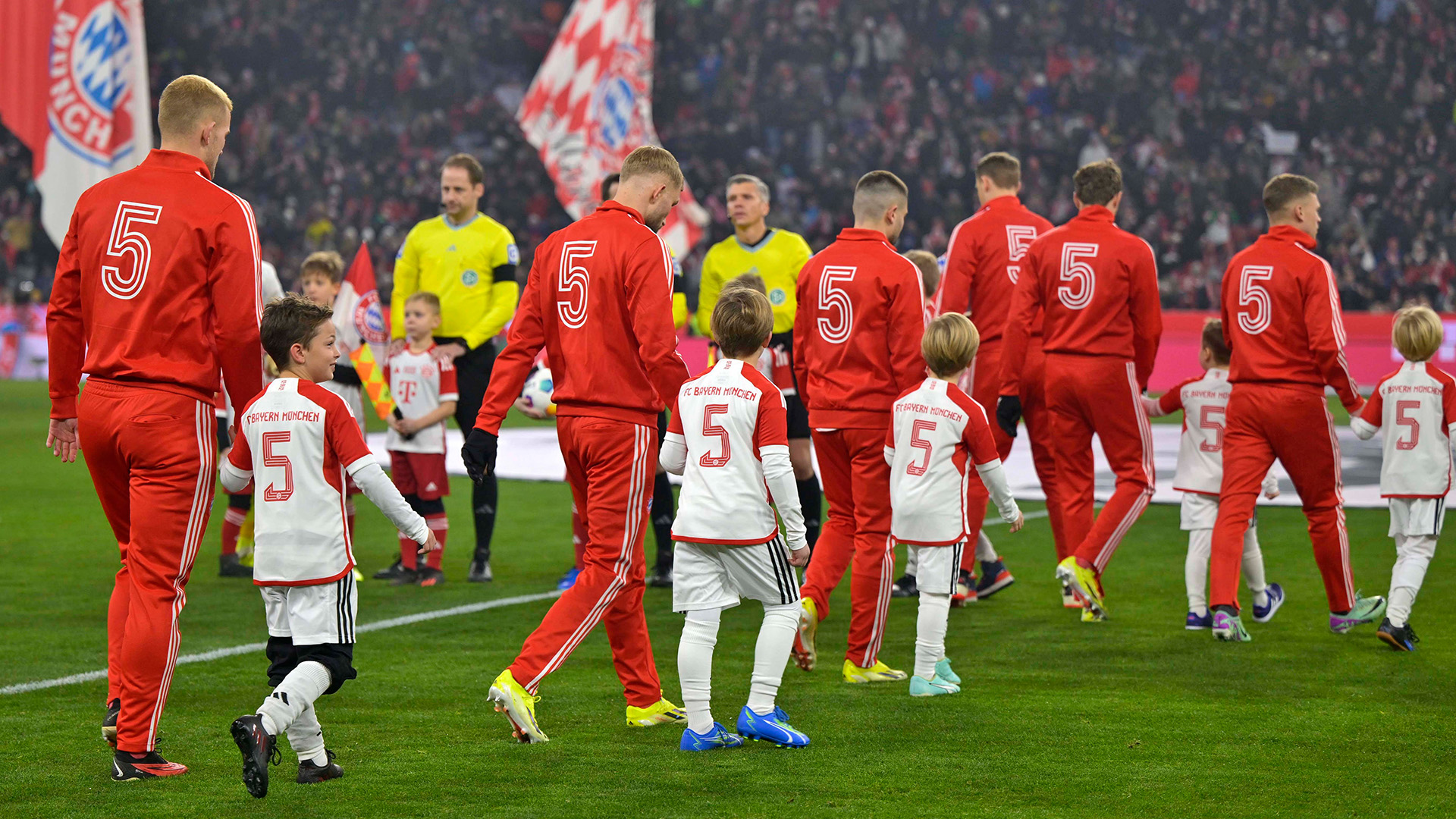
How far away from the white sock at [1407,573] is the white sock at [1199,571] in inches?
30.0

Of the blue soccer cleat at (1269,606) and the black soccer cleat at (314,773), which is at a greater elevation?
the black soccer cleat at (314,773)

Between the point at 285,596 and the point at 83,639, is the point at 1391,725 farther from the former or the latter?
the point at 83,639

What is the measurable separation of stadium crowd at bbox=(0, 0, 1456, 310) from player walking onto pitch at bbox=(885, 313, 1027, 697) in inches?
759

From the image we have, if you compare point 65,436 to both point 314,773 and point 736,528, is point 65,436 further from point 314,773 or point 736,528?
point 736,528

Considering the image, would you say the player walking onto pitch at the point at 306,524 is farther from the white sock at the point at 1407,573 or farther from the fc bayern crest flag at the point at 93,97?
the fc bayern crest flag at the point at 93,97

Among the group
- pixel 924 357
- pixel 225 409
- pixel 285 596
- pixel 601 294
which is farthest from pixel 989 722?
pixel 225 409

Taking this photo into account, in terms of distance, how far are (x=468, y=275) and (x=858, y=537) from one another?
10.6 ft

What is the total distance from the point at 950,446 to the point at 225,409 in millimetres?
5190

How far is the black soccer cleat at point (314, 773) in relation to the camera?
4.33 metres

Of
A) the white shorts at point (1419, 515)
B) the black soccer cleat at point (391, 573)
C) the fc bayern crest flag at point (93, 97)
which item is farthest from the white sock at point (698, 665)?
the fc bayern crest flag at point (93, 97)

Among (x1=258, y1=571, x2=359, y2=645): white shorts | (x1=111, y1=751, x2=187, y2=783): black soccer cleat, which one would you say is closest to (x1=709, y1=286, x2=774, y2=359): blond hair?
(x1=258, y1=571, x2=359, y2=645): white shorts

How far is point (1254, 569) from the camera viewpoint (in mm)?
6922

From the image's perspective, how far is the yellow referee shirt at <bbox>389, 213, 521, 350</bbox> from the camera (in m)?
8.16

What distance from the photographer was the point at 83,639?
21.7 ft
